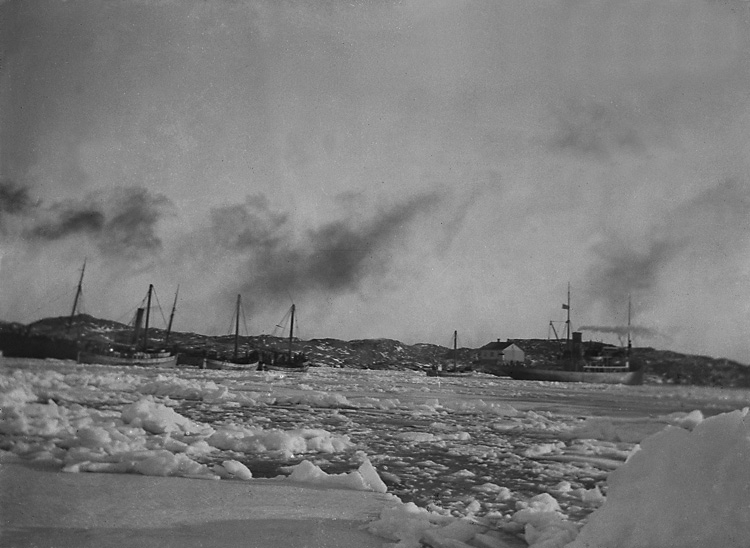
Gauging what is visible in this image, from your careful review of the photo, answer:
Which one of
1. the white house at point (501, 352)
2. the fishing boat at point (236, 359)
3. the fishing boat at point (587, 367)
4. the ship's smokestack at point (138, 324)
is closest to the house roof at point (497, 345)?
the white house at point (501, 352)

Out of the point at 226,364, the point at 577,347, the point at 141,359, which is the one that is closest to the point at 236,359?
the point at 226,364

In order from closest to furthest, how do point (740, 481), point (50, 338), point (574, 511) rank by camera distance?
point (740, 481) → point (574, 511) → point (50, 338)

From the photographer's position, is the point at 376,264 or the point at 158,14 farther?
the point at 158,14

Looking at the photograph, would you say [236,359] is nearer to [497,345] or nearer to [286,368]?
[286,368]

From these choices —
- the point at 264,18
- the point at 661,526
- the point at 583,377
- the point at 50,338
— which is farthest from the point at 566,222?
the point at 50,338

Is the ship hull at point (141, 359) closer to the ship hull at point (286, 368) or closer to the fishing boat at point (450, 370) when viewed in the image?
the ship hull at point (286, 368)

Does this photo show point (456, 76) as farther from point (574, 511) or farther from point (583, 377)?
point (574, 511)

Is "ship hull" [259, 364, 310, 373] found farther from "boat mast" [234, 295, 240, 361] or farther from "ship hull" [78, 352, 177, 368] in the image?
"ship hull" [78, 352, 177, 368]

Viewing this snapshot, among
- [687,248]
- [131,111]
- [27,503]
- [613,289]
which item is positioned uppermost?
[131,111]
